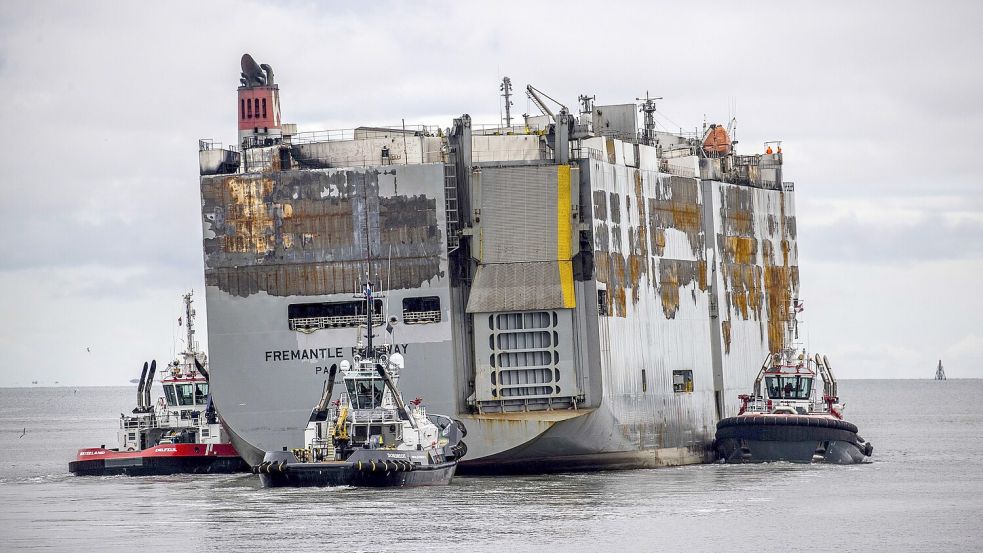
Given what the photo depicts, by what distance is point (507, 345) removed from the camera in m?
56.7

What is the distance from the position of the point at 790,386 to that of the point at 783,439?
3.20m

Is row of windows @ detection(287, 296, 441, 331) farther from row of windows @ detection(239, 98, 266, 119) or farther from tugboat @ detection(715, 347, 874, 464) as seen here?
tugboat @ detection(715, 347, 874, 464)

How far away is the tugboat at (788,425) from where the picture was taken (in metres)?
63.7

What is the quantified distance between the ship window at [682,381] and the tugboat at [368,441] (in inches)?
524

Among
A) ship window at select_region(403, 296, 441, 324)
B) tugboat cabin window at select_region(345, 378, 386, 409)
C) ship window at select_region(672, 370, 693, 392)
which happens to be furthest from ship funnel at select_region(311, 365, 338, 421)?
ship window at select_region(672, 370, 693, 392)

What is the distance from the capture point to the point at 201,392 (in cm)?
6731

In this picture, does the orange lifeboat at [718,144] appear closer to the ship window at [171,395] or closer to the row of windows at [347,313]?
the row of windows at [347,313]

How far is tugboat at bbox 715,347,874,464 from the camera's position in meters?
63.7

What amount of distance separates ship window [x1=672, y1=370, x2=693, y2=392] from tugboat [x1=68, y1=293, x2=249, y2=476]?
51.6 ft

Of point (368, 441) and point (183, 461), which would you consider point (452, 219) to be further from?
point (183, 461)

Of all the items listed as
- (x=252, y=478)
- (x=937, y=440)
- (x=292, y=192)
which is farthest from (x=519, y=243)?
(x=937, y=440)

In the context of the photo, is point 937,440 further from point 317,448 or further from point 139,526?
point 139,526

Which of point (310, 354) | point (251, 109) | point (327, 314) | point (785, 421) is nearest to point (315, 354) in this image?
point (310, 354)

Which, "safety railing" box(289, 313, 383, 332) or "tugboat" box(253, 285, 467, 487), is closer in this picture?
"tugboat" box(253, 285, 467, 487)
